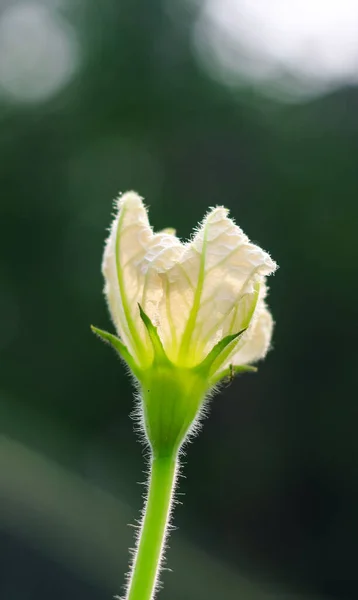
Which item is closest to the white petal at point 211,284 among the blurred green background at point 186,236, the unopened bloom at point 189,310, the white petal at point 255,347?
the unopened bloom at point 189,310

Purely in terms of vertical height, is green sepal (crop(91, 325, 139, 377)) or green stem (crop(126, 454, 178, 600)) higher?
green sepal (crop(91, 325, 139, 377))

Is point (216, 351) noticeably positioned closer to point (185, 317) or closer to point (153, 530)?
point (185, 317)

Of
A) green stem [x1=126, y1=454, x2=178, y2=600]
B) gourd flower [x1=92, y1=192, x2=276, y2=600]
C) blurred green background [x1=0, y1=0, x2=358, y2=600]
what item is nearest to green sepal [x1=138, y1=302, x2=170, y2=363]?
gourd flower [x1=92, y1=192, x2=276, y2=600]

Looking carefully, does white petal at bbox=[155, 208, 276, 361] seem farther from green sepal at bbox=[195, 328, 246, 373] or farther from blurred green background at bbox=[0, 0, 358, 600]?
blurred green background at bbox=[0, 0, 358, 600]

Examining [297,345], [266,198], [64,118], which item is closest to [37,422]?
[297,345]

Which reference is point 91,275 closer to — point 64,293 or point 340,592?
point 64,293
